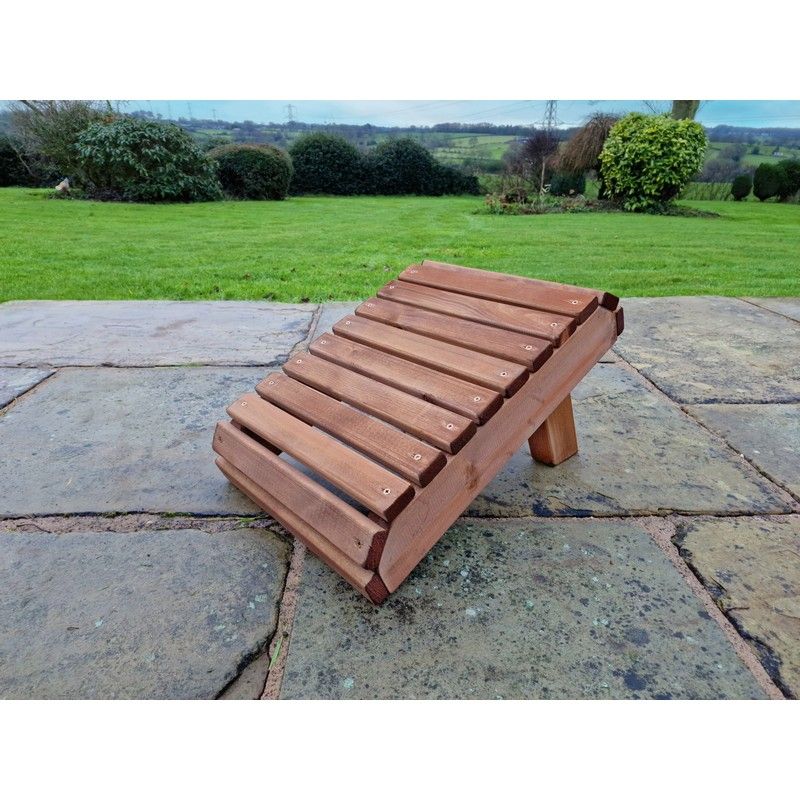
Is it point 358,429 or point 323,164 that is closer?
point 358,429

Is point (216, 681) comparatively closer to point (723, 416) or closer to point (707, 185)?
point (723, 416)

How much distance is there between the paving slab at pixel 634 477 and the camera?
2.29 metres

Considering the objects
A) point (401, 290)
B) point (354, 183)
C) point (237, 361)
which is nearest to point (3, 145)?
point (354, 183)

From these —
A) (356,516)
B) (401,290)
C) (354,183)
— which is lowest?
(354,183)

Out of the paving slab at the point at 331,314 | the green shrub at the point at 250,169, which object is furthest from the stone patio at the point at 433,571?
the green shrub at the point at 250,169

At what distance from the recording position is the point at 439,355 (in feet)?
7.33

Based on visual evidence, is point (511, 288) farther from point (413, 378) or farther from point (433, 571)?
point (433, 571)

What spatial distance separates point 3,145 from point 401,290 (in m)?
17.9

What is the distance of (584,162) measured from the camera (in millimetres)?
15367

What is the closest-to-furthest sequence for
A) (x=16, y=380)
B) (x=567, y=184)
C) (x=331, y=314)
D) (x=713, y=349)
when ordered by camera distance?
(x=16, y=380), (x=713, y=349), (x=331, y=314), (x=567, y=184)

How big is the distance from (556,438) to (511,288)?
2.17 feet

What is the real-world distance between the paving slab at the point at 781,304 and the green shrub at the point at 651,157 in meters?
9.24

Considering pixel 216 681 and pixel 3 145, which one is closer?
pixel 216 681

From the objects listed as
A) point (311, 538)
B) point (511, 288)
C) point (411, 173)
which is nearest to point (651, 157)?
point (411, 173)
